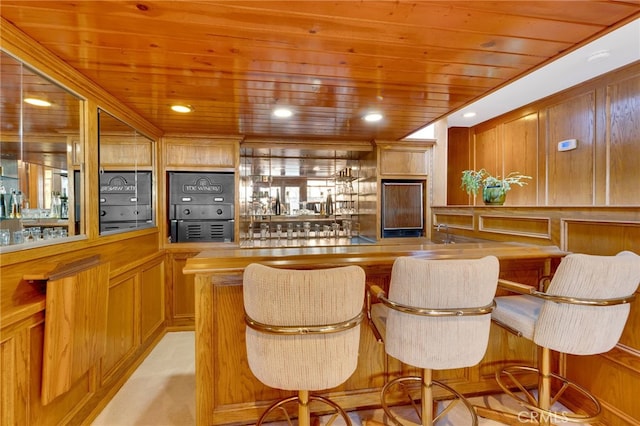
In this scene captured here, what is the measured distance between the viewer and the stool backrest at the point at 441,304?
1.20m

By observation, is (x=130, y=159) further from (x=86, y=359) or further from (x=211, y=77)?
(x=86, y=359)

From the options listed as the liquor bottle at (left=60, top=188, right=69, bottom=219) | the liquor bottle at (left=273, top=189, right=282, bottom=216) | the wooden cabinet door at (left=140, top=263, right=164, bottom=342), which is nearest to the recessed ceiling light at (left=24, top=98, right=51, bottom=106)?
the liquor bottle at (left=60, top=188, right=69, bottom=219)

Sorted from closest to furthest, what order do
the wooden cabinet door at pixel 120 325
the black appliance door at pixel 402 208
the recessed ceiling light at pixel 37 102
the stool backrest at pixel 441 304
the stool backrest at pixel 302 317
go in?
1. the stool backrest at pixel 302 317
2. the stool backrest at pixel 441 304
3. the recessed ceiling light at pixel 37 102
4. the wooden cabinet door at pixel 120 325
5. the black appliance door at pixel 402 208

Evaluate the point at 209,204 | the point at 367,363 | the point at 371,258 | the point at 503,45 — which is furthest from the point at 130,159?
the point at 503,45

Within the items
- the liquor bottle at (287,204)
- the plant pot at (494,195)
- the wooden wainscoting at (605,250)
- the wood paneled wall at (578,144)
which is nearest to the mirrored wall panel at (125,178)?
the liquor bottle at (287,204)

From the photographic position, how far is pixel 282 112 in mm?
2471

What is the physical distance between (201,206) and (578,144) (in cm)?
466

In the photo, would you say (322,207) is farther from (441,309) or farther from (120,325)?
(441,309)

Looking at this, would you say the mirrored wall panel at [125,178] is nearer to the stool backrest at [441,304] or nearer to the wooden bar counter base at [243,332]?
the wooden bar counter base at [243,332]

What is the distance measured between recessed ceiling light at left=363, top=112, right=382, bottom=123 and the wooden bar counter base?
131cm

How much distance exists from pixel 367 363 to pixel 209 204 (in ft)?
7.65

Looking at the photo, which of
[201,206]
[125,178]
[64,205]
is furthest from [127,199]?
[64,205]

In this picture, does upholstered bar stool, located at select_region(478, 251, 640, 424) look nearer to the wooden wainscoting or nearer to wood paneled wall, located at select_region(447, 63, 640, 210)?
the wooden wainscoting

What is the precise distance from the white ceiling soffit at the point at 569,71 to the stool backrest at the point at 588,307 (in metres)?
1.45
